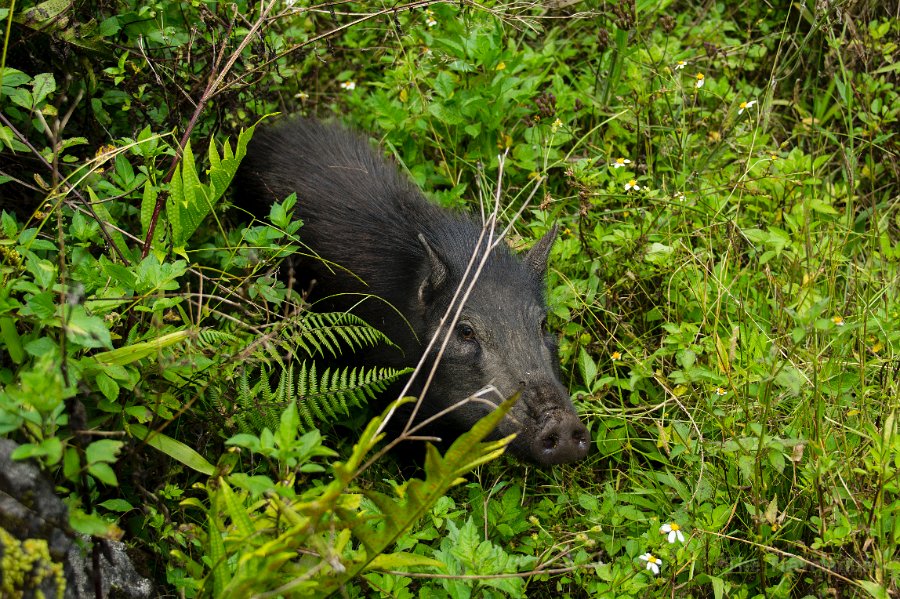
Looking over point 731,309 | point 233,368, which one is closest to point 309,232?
point 233,368

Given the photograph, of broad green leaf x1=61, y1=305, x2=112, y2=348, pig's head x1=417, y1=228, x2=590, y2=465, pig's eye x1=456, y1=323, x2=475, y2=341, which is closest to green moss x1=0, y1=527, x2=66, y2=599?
Result: broad green leaf x1=61, y1=305, x2=112, y2=348

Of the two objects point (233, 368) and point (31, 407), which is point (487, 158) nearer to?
point (233, 368)

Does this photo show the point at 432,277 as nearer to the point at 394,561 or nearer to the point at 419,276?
the point at 419,276

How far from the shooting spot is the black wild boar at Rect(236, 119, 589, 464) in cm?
441

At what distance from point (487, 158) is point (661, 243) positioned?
4.34 ft

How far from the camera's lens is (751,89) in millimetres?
6492

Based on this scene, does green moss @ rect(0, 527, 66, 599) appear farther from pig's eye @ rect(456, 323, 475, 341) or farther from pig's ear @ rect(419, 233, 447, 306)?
pig's ear @ rect(419, 233, 447, 306)

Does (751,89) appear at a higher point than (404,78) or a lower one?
lower

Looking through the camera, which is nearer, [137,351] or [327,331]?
[137,351]

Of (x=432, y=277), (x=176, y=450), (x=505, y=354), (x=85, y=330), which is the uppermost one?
(x=85, y=330)

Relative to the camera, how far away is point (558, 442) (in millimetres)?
4219

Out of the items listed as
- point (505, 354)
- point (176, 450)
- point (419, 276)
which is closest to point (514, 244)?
point (419, 276)

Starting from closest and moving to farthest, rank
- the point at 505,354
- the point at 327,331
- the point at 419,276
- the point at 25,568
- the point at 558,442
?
1. the point at 25,568
2. the point at 327,331
3. the point at 558,442
4. the point at 505,354
5. the point at 419,276

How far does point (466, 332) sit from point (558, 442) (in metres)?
0.75
